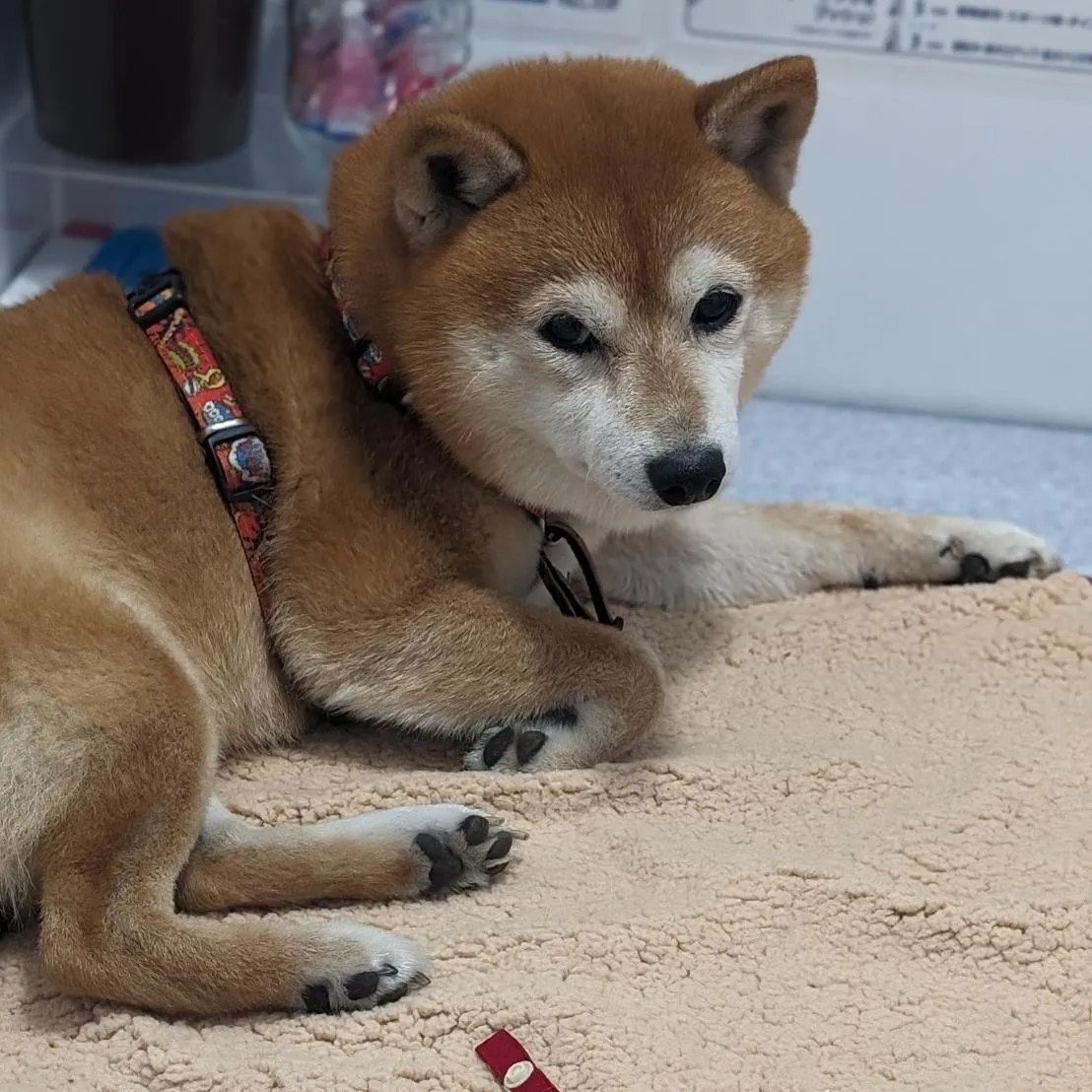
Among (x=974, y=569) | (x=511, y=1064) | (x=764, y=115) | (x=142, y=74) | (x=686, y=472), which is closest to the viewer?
(x=511, y=1064)

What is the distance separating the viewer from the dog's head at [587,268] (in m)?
1.38

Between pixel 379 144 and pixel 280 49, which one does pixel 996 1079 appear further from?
pixel 280 49

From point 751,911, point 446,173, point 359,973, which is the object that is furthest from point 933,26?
point 359,973

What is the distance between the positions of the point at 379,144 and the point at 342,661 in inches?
21.8

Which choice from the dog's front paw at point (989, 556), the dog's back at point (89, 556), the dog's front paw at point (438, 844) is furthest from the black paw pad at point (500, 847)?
the dog's front paw at point (989, 556)

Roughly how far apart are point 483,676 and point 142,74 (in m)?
1.25

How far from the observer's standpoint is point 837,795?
5.10ft

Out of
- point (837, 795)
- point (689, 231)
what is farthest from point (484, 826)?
point (689, 231)

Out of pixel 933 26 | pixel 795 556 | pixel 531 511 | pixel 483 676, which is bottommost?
pixel 795 556

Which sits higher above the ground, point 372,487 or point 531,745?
point 372,487

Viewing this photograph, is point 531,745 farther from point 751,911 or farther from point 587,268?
point 587,268

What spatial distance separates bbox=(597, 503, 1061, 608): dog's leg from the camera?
1892mm

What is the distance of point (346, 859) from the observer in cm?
139

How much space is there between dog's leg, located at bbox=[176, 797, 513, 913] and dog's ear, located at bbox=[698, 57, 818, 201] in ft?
2.40
